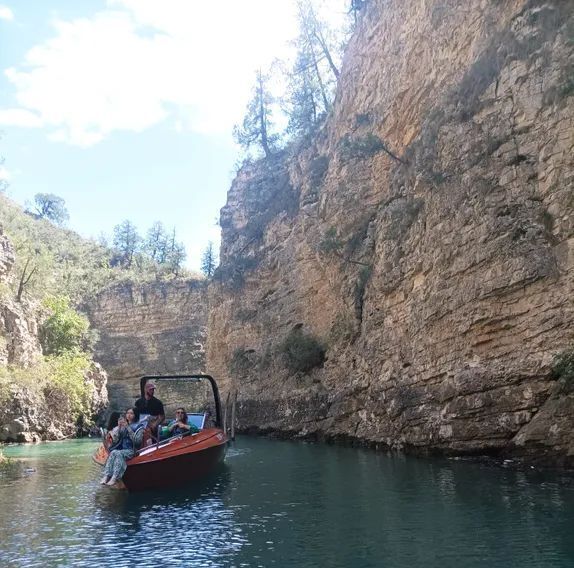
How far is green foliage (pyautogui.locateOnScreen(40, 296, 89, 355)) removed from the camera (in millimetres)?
39125

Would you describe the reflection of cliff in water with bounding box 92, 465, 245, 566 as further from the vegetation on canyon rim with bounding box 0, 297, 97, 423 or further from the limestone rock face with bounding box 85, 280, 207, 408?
the limestone rock face with bounding box 85, 280, 207, 408

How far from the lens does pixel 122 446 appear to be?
11156mm

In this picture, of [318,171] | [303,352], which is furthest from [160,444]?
[318,171]

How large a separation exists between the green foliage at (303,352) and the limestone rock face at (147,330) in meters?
24.1

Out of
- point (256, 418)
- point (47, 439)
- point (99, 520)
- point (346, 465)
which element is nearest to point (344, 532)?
point (99, 520)

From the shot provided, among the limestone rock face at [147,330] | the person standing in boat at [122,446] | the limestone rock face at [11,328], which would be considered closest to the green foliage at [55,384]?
the limestone rock face at [11,328]

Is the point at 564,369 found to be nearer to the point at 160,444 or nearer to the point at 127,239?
the point at 160,444

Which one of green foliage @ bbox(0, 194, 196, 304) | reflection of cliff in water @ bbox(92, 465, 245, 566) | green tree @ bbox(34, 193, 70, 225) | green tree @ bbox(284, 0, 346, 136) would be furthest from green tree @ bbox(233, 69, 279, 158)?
green tree @ bbox(34, 193, 70, 225)

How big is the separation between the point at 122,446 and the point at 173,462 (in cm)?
105

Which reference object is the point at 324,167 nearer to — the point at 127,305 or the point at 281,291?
the point at 281,291

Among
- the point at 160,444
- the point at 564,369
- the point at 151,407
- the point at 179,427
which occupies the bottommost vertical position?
the point at 160,444

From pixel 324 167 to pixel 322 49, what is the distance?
904 centimetres

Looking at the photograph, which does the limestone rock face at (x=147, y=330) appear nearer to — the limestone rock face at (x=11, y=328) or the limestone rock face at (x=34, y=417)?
the limestone rock face at (x=34, y=417)

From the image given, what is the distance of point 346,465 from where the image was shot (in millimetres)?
14188
